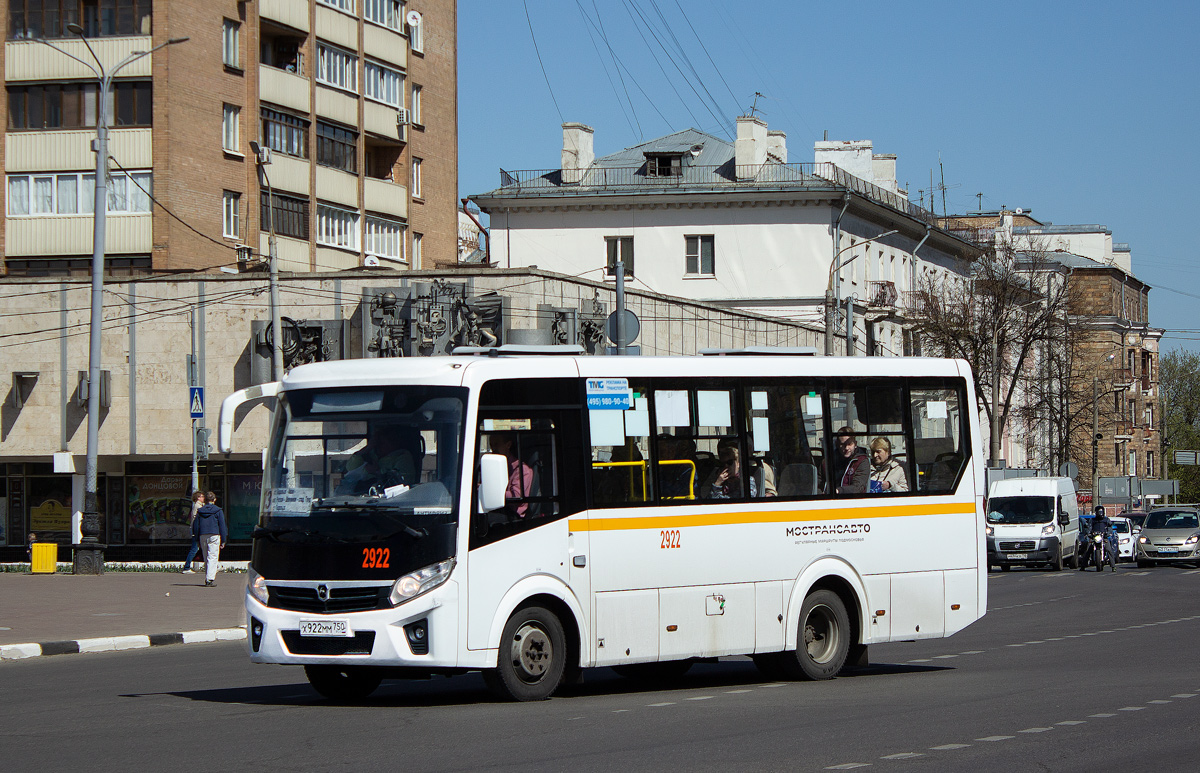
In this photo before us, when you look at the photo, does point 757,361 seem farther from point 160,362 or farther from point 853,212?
point 853,212

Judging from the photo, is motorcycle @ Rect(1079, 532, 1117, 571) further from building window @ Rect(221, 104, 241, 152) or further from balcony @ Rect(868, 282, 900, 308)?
building window @ Rect(221, 104, 241, 152)

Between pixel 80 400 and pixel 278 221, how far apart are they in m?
10.8

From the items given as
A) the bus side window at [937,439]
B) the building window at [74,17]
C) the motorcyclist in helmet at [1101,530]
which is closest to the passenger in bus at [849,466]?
the bus side window at [937,439]

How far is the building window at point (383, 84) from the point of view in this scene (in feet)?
178

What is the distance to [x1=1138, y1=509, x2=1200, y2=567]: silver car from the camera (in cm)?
4566

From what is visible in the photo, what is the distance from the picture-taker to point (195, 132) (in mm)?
46188

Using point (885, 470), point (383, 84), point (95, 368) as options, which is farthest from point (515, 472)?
point (383, 84)

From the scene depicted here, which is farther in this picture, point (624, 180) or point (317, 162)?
point (624, 180)

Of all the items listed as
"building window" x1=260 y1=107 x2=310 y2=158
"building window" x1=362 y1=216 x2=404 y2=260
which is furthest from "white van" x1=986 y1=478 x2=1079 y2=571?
"building window" x1=260 y1=107 x2=310 y2=158

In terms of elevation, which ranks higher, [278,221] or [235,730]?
[278,221]

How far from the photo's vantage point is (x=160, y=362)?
1593 inches

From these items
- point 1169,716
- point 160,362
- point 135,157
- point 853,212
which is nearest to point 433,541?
point 1169,716

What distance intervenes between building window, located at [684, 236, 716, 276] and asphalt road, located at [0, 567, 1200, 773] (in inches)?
1816

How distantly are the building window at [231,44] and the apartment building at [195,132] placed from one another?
44mm
